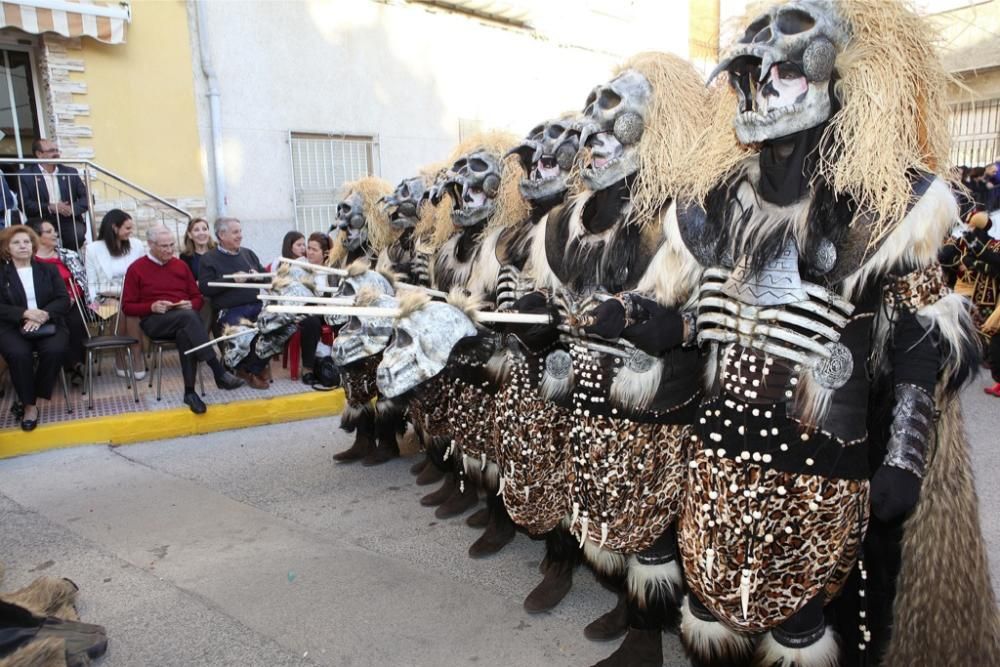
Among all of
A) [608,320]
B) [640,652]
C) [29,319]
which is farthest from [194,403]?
[608,320]

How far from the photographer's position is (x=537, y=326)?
108 inches

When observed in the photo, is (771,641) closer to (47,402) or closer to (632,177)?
(632,177)

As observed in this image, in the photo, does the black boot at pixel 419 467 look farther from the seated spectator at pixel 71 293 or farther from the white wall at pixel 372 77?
the white wall at pixel 372 77

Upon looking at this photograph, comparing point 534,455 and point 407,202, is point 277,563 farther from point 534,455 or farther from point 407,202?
point 407,202

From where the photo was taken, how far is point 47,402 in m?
5.96

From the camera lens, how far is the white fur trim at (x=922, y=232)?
180 cm

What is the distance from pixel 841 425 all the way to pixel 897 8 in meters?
1.14

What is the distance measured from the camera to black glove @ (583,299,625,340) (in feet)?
7.10

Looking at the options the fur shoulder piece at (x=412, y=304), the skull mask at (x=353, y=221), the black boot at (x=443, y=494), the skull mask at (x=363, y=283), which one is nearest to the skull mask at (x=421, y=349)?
the fur shoulder piece at (x=412, y=304)

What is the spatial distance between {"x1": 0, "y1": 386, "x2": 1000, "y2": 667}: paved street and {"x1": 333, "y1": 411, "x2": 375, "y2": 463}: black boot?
0.13 meters

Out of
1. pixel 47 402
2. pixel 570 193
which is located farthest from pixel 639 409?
pixel 47 402

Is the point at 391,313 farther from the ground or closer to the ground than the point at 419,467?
farther from the ground

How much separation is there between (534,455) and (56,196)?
6.61 m

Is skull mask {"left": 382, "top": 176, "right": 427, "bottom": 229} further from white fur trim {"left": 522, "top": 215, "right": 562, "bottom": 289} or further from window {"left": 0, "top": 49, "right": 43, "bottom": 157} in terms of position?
window {"left": 0, "top": 49, "right": 43, "bottom": 157}
